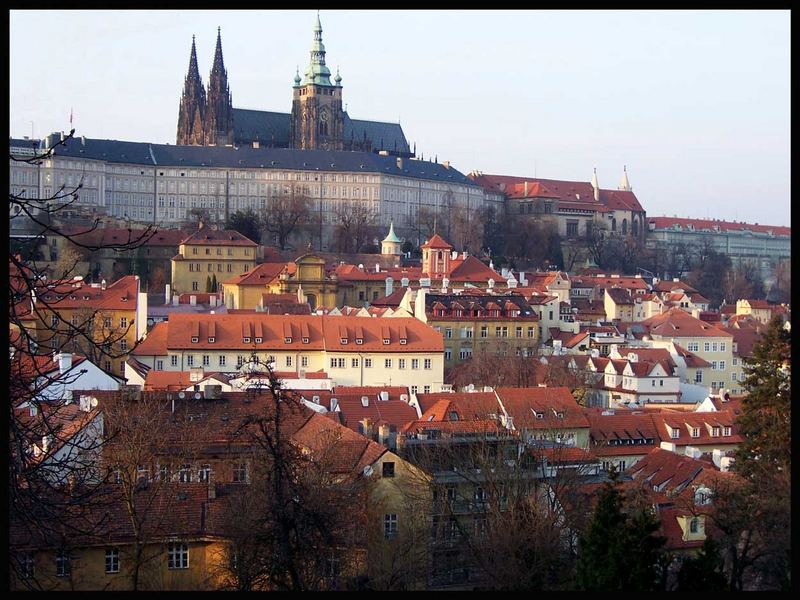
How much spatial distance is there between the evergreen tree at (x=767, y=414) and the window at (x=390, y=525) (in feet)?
15.7

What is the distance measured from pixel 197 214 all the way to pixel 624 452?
209 ft

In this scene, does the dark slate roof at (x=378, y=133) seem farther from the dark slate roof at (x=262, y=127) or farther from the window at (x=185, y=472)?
the window at (x=185, y=472)

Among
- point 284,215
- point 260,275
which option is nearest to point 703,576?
point 260,275

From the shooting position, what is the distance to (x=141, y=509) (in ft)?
52.3

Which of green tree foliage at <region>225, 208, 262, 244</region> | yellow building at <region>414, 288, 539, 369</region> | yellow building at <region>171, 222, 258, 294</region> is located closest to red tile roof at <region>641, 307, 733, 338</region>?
yellow building at <region>414, 288, 539, 369</region>

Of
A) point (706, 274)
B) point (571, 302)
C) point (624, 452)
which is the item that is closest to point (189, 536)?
point (624, 452)

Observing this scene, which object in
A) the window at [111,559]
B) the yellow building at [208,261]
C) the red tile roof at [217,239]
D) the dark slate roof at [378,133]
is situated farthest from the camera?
the dark slate roof at [378,133]

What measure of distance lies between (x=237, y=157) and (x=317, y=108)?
11655mm

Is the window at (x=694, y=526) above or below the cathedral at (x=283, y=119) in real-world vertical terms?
below

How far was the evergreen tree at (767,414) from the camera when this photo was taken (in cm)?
1617

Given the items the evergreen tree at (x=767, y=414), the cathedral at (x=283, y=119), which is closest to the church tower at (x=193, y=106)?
the cathedral at (x=283, y=119)

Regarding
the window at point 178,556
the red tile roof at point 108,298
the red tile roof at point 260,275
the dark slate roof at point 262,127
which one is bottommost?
the window at point 178,556

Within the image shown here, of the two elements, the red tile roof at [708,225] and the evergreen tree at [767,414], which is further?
the red tile roof at [708,225]

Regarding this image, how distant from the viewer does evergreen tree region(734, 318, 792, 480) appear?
1617 centimetres
